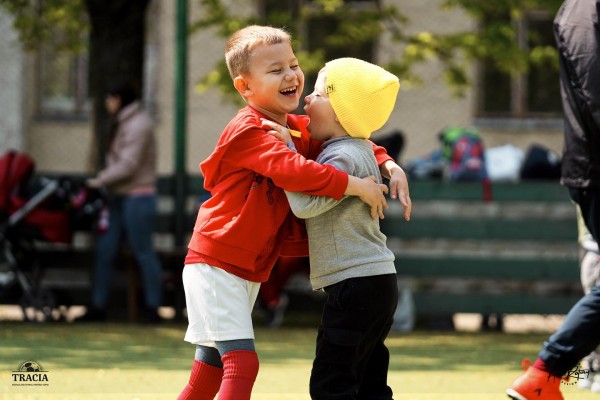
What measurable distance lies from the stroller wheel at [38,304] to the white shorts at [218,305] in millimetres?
6427

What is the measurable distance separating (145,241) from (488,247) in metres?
2.80

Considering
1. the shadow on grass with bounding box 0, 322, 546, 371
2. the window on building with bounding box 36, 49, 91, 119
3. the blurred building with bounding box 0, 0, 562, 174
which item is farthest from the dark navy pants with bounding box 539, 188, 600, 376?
the window on building with bounding box 36, 49, 91, 119

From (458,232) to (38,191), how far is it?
11.3 feet

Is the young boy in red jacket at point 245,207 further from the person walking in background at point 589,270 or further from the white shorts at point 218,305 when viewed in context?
the person walking in background at point 589,270

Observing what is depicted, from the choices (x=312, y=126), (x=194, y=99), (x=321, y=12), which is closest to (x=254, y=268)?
A: (x=312, y=126)

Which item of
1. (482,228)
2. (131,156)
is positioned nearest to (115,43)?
(131,156)

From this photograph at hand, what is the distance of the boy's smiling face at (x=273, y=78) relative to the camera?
4.65 metres

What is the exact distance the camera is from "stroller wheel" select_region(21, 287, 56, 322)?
426 inches

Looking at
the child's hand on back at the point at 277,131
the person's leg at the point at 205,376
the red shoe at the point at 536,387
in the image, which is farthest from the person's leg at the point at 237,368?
the red shoe at the point at 536,387

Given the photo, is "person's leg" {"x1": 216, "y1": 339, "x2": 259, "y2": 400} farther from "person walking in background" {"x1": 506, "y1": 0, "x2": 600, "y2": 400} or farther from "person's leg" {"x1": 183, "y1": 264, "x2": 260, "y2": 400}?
"person walking in background" {"x1": 506, "y1": 0, "x2": 600, "y2": 400}

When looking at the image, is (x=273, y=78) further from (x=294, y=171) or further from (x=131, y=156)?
(x=131, y=156)

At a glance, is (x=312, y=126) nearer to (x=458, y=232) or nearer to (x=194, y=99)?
(x=458, y=232)

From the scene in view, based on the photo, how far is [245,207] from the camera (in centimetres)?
455

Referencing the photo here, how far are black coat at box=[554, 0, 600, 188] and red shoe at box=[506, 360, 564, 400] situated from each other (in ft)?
2.74
